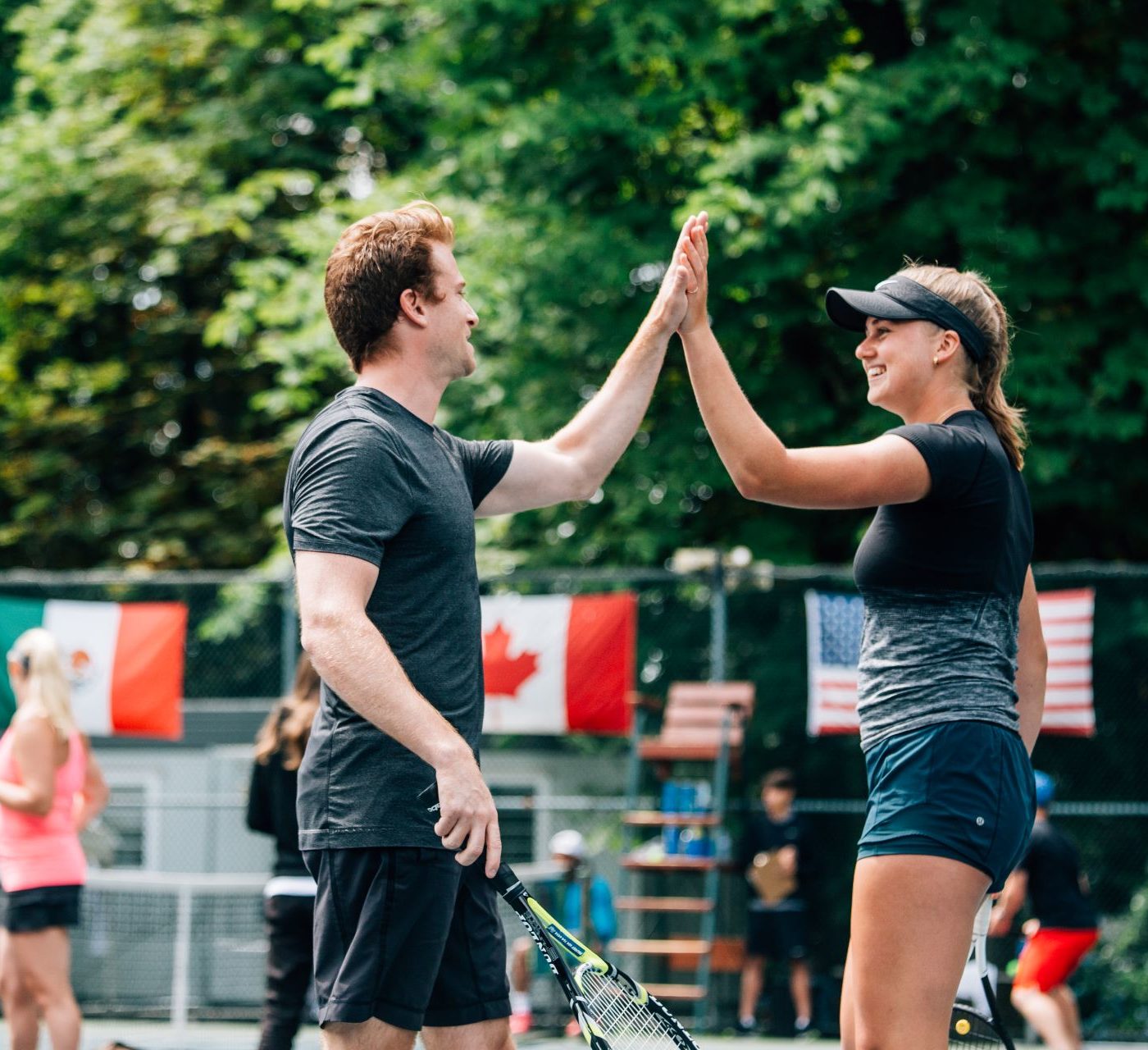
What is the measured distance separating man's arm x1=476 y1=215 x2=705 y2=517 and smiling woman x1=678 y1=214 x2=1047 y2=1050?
31 centimetres

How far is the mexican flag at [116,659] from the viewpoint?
1138cm

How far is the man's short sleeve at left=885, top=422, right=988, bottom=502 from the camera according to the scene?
3385 mm

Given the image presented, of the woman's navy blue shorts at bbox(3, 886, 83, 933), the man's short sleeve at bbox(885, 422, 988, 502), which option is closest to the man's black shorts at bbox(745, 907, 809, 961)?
the woman's navy blue shorts at bbox(3, 886, 83, 933)

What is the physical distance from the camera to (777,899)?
37.2ft

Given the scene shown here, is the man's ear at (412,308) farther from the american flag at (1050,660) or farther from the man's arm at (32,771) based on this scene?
the american flag at (1050,660)

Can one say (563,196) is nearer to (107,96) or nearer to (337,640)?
(107,96)

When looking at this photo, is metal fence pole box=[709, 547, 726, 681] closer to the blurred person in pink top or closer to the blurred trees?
the blurred trees

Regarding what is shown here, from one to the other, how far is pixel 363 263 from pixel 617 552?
30.1 ft

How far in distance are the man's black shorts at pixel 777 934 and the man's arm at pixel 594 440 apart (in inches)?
302

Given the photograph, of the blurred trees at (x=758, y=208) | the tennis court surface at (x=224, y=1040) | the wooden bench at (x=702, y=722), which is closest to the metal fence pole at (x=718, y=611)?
the wooden bench at (x=702, y=722)

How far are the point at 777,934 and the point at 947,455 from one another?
848 centimetres

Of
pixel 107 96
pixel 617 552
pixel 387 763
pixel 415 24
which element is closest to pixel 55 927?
pixel 387 763

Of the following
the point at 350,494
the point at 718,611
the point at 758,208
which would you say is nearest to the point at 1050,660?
the point at 718,611

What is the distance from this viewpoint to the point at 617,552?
41.4 ft
